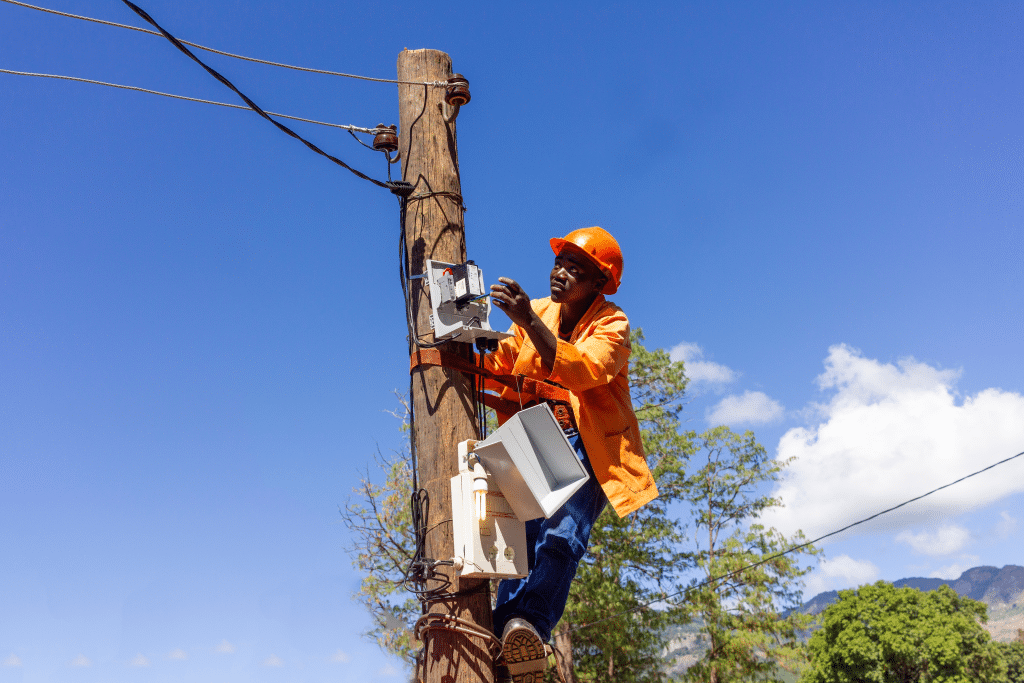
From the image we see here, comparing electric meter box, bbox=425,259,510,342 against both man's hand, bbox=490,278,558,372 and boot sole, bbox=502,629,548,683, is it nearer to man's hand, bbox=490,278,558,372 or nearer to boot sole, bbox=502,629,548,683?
man's hand, bbox=490,278,558,372

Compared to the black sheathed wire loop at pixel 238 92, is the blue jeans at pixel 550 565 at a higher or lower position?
lower

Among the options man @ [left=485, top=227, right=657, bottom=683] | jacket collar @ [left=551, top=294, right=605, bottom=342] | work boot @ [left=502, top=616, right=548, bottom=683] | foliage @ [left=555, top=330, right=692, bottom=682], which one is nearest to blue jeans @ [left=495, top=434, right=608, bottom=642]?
man @ [left=485, top=227, right=657, bottom=683]

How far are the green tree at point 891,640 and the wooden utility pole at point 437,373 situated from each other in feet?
110

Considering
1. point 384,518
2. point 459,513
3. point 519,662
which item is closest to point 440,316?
point 459,513

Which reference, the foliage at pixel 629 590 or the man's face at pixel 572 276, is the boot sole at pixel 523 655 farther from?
the foliage at pixel 629 590

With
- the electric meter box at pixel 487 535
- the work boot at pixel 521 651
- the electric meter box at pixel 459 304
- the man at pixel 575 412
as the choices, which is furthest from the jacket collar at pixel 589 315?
the work boot at pixel 521 651

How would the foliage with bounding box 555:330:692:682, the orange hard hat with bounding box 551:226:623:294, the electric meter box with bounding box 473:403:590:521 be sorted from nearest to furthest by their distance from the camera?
the electric meter box with bounding box 473:403:590:521, the orange hard hat with bounding box 551:226:623:294, the foliage with bounding box 555:330:692:682

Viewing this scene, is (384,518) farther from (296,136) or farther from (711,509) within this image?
(296,136)

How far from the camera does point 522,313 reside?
121 inches

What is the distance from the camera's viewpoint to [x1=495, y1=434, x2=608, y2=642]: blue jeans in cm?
328

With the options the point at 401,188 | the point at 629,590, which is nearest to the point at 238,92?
the point at 401,188

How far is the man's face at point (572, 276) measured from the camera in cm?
372

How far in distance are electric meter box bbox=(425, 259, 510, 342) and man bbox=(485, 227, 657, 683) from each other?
188mm

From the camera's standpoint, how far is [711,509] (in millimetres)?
17141
